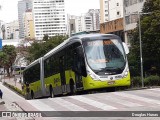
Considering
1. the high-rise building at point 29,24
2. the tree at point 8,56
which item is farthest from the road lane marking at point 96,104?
the high-rise building at point 29,24

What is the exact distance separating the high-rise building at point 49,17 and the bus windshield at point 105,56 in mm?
167991

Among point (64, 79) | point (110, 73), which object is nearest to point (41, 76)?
point (64, 79)

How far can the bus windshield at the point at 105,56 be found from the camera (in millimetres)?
19703

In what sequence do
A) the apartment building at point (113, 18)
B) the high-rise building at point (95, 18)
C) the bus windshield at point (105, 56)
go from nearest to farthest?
the bus windshield at point (105, 56) → the apartment building at point (113, 18) → the high-rise building at point (95, 18)

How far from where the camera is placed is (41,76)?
94.9ft

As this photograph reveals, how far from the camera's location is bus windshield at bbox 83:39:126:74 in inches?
776

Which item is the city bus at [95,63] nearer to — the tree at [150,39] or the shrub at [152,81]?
the shrub at [152,81]

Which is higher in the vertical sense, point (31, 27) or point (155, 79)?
point (31, 27)

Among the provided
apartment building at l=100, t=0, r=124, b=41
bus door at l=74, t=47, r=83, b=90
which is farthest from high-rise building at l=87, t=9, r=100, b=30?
bus door at l=74, t=47, r=83, b=90

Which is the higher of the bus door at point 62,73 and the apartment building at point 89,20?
the apartment building at point 89,20

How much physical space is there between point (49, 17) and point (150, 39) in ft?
513

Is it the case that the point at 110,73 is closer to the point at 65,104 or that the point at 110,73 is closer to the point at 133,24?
the point at 65,104

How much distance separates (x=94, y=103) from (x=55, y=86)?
1164cm

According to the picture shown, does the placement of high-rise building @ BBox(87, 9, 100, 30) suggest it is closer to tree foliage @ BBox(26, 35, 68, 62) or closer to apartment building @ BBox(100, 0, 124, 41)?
apartment building @ BBox(100, 0, 124, 41)
